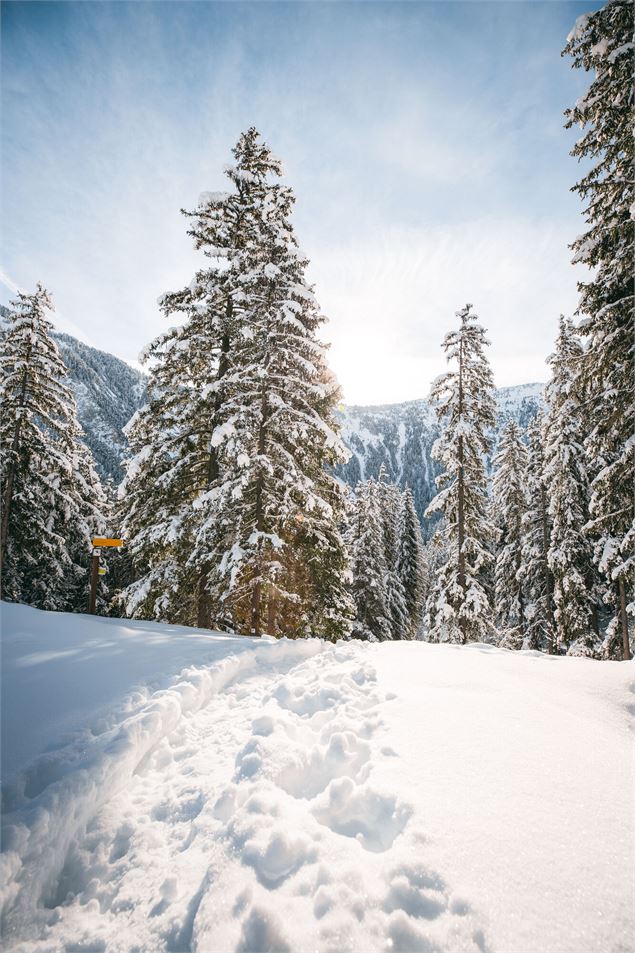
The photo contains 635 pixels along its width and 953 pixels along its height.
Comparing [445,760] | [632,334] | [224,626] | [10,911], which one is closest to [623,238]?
[632,334]

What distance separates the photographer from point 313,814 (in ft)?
9.61

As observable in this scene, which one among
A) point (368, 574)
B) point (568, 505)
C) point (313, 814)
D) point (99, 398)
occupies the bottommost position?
point (313, 814)

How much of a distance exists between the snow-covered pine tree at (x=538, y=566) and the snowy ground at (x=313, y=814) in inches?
717

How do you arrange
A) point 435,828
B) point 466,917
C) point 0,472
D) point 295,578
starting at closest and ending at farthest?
point 466,917 < point 435,828 < point 295,578 < point 0,472

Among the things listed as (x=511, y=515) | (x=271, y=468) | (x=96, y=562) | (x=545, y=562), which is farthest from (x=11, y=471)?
(x=511, y=515)

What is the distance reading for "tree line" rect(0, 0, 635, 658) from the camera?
9.62 metres

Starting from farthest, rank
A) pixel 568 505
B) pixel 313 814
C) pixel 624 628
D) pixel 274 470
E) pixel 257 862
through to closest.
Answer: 1. pixel 568 505
2. pixel 624 628
3. pixel 274 470
4. pixel 313 814
5. pixel 257 862

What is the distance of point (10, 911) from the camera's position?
2248 mm

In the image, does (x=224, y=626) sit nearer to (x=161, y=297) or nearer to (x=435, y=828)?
(x=161, y=297)

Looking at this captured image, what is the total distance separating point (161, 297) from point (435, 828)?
46.3 feet

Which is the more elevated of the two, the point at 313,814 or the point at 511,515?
the point at 511,515

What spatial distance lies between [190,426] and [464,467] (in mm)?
11557

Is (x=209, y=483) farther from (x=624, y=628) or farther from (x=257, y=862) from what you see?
(x=624, y=628)

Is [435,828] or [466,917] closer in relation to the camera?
[466,917]
